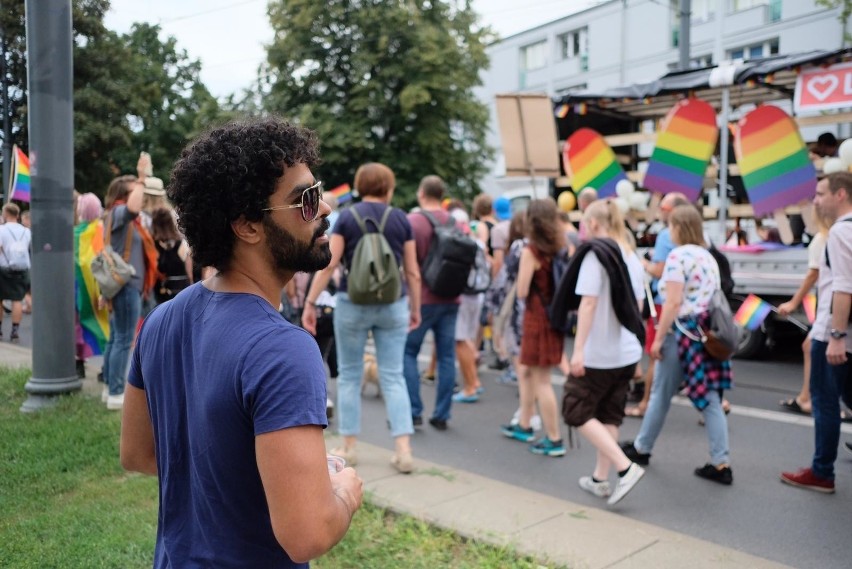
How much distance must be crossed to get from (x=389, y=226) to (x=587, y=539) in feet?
7.30

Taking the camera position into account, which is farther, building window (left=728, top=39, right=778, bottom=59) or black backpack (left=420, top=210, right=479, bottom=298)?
building window (left=728, top=39, right=778, bottom=59)

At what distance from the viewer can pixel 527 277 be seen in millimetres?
5320

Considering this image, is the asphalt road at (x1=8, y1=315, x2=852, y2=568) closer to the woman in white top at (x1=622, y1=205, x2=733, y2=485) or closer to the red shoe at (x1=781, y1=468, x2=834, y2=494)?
the red shoe at (x1=781, y1=468, x2=834, y2=494)

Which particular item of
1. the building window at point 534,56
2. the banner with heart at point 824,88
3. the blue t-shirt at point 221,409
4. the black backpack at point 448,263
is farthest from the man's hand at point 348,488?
the building window at point 534,56

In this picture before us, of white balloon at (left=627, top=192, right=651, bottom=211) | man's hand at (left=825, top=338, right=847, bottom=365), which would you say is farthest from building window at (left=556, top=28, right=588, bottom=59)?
man's hand at (left=825, top=338, right=847, bottom=365)

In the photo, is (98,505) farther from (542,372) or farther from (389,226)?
(542,372)

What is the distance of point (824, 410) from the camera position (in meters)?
4.48

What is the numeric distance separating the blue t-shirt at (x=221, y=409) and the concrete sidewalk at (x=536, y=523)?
84.6 inches

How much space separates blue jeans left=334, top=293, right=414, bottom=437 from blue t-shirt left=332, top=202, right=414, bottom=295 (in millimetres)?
215

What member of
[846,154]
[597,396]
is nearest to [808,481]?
[597,396]

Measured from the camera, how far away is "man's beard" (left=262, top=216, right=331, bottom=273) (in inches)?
63.7

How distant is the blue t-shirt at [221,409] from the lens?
1.43m

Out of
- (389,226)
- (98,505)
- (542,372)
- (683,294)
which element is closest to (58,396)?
(98,505)

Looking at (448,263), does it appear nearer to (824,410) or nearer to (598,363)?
(598,363)
